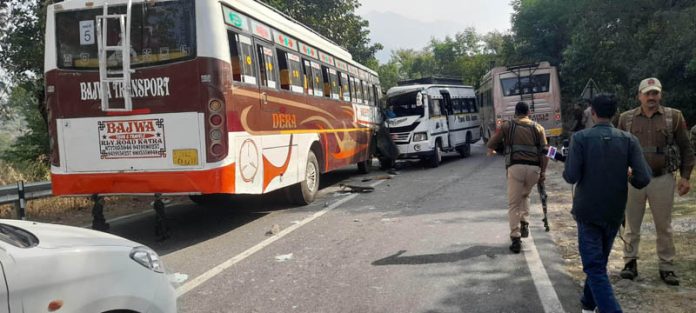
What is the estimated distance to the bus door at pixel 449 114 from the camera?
18.6 meters

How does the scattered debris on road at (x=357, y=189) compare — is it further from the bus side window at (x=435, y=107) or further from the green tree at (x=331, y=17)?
the green tree at (x=331, y=17)

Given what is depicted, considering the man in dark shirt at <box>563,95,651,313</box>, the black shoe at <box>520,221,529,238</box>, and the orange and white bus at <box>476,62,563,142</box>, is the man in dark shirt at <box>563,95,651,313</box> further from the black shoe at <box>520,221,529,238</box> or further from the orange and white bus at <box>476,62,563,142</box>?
the orange and white bus at <box>476,62,563,142</box>

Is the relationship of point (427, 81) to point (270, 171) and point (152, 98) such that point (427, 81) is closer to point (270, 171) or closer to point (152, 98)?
point (270, 171)

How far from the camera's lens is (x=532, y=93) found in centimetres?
1962

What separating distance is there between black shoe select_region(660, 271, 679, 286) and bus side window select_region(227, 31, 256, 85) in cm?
543

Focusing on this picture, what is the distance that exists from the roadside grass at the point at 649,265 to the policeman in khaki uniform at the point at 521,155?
76 centimetres

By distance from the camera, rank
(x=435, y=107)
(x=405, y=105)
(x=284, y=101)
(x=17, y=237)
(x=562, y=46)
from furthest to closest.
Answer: (x=562, y=46) → (x=435, y=107) → (x=405, y=105) → (x=284, y=101) → (x=17, y=237)

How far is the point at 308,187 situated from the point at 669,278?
6.53 m

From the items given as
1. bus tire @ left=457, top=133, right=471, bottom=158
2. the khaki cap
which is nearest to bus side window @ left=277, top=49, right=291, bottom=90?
the khaki cap

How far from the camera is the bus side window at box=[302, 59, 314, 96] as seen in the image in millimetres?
10485

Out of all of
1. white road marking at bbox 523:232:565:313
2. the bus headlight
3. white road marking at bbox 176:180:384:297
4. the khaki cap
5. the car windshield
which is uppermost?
the khaki cap

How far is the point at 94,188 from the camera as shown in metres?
7.37

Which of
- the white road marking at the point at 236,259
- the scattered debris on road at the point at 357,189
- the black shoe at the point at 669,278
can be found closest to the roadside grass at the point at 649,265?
the black shoe at the point at 669,278

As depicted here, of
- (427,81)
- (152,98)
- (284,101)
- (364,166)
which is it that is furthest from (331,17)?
(152,98)
